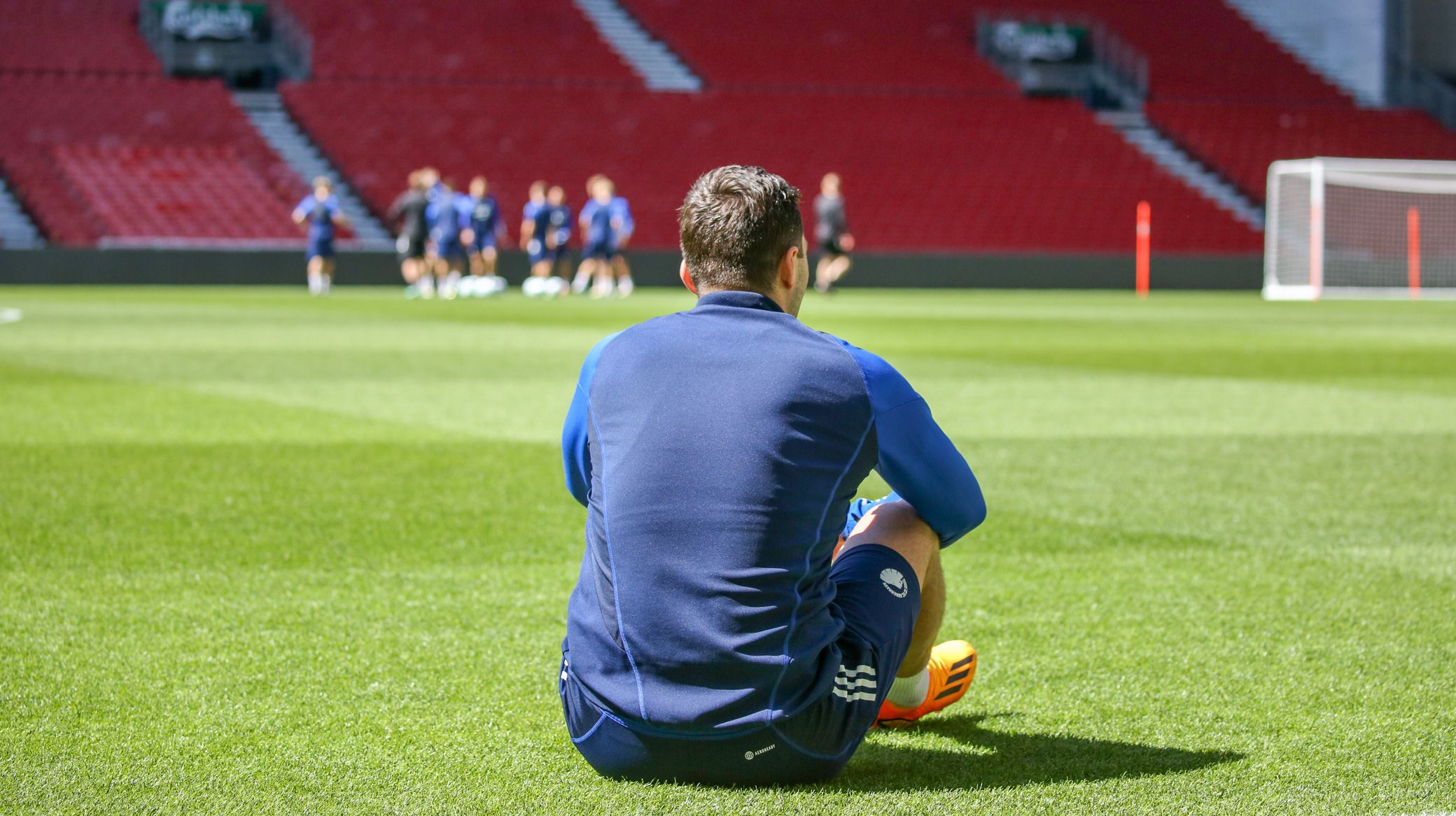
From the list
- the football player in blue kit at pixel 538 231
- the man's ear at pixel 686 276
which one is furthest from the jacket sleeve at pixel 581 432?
the football player in blue kit at pixel 538 231

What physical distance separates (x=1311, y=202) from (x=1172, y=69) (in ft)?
46.2

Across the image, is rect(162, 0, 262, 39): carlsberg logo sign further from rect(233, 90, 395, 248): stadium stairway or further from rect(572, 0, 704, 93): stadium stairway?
rect(572, 0, 704, 93): stadium stairway

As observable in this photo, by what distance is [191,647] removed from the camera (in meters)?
4.71

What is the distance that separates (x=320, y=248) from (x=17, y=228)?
691 centimetres

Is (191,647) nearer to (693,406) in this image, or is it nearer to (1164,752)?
(693,406)

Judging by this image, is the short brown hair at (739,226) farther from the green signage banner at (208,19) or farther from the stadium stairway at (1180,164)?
the stadium stairway at (1180,164)

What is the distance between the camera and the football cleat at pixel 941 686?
3.97m

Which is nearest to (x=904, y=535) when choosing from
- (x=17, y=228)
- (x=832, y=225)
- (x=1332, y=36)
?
(x=832, y=225)

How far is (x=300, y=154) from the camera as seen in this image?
3681cm

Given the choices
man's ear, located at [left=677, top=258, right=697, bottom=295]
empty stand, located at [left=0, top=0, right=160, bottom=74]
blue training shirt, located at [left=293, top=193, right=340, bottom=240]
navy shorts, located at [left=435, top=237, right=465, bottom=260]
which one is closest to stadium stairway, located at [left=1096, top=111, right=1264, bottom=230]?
navy shorts, located at [left=435, top=237, right=465, bottom=260]

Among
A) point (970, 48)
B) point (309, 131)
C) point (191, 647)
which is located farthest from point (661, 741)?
point (970, 48)

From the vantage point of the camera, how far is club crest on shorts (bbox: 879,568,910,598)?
11.3 ft

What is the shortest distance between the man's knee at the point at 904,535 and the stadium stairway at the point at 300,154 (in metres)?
32.5

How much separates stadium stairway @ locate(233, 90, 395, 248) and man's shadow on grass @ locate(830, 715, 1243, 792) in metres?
32.3
